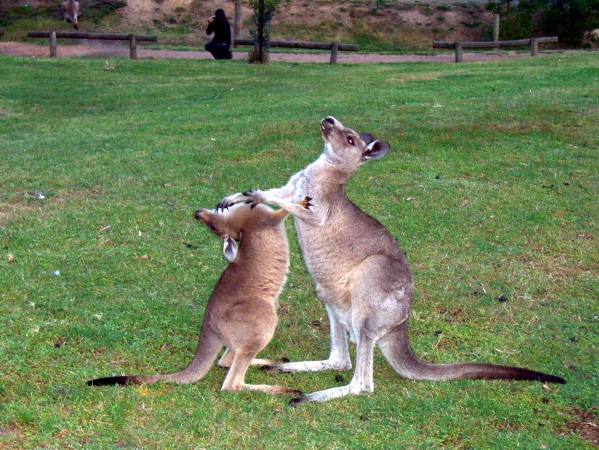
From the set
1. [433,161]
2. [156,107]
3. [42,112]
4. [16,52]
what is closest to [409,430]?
[433,161]

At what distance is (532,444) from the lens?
3953 millimetres

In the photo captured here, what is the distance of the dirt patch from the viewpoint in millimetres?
24531

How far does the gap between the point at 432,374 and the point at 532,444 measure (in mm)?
847

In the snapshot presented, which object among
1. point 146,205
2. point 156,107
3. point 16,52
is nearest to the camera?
point 146,205

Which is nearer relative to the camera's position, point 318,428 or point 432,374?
point 318,428

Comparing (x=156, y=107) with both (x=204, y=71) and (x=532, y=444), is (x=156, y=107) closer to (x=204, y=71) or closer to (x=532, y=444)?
(x=204, y=71)

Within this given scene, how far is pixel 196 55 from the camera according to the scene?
82.3 ft

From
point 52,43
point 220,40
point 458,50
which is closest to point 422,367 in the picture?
point 220,40

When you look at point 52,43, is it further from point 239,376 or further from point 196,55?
point 239,376

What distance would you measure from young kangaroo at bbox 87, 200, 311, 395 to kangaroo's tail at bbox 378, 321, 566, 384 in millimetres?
667

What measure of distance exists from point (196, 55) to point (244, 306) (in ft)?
71.0

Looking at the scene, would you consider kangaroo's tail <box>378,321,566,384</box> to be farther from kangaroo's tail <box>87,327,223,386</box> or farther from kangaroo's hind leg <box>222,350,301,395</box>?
kangaroo's tail <box>87,327,223,386</box>

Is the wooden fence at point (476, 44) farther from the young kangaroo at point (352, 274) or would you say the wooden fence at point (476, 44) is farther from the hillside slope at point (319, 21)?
the young kangaroo at point (352, 274)

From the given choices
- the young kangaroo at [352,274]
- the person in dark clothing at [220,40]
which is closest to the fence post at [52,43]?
the person in dark clothing at [220,40]
